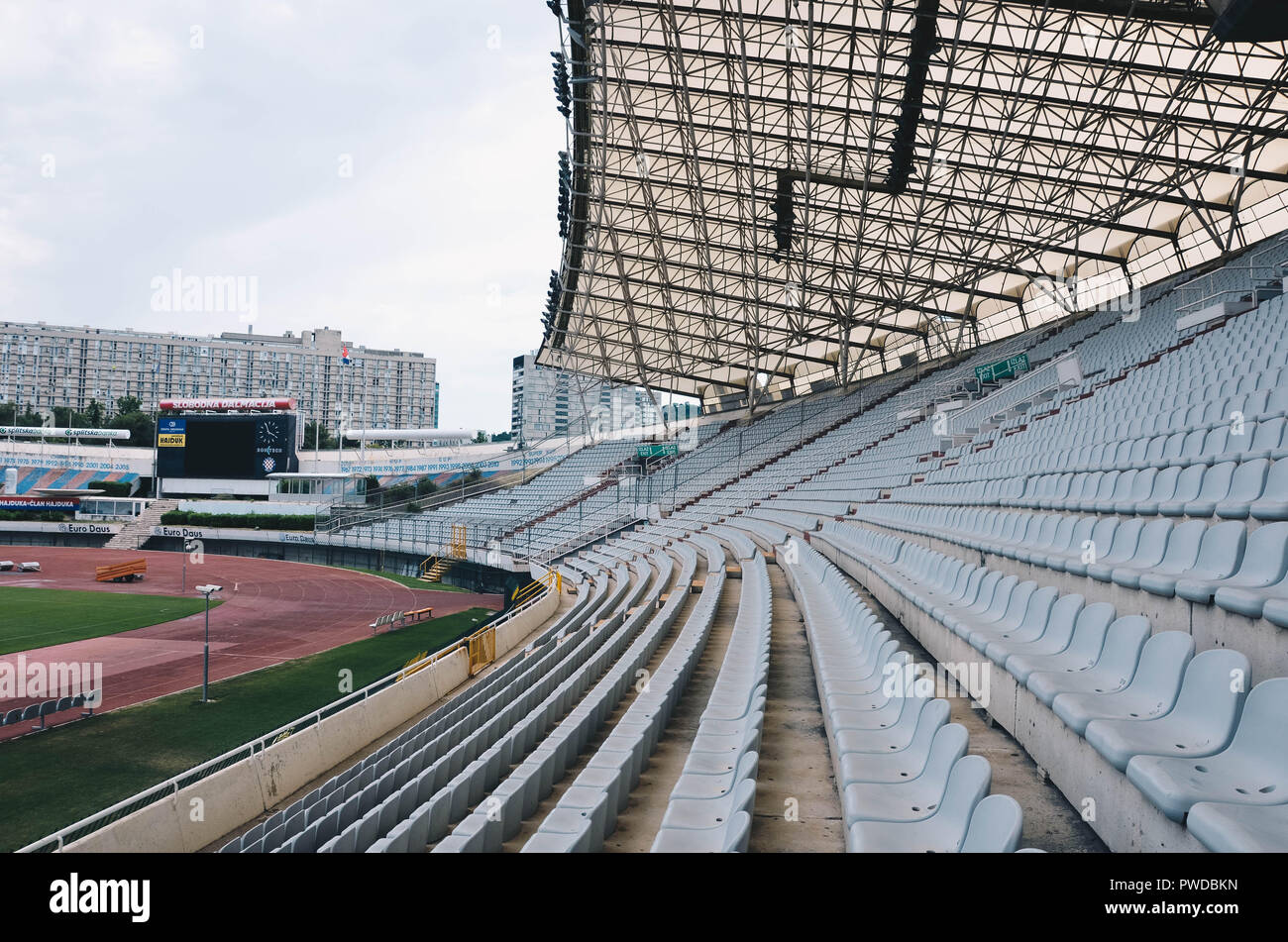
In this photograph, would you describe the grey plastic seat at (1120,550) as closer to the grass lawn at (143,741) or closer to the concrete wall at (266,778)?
the concrete wall at (266,778)

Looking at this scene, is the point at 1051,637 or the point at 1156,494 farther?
the point at 1156,494

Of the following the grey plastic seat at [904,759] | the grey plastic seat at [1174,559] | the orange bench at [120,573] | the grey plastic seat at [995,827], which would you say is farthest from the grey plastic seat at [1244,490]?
the orange bench at [120,573]

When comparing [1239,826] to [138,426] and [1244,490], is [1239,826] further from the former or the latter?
[138,426]

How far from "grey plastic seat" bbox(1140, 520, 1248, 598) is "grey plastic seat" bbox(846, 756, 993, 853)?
1749 millimetres

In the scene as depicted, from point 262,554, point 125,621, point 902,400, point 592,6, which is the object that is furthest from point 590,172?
point 262,554

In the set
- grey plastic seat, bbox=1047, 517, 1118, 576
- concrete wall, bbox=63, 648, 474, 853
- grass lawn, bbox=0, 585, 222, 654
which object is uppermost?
grey plastic seat, bbox=1047, 517, 1118, 576

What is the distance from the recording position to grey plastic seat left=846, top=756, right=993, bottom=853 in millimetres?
2369

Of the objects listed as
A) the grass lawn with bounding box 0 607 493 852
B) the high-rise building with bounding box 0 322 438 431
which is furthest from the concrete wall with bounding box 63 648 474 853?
the high-rise building with bounding box 0 322 438 431

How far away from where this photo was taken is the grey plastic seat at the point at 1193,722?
2.39 m

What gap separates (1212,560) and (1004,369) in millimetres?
19828

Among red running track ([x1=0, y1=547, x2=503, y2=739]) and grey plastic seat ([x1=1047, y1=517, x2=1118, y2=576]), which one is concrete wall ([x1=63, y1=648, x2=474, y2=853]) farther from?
grey plastic seat ([x1=1047, y1=517, x2=1118, y2=576])

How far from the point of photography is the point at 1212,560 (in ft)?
11.9

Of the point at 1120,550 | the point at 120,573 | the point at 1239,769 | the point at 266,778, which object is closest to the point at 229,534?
the point at 120,573
